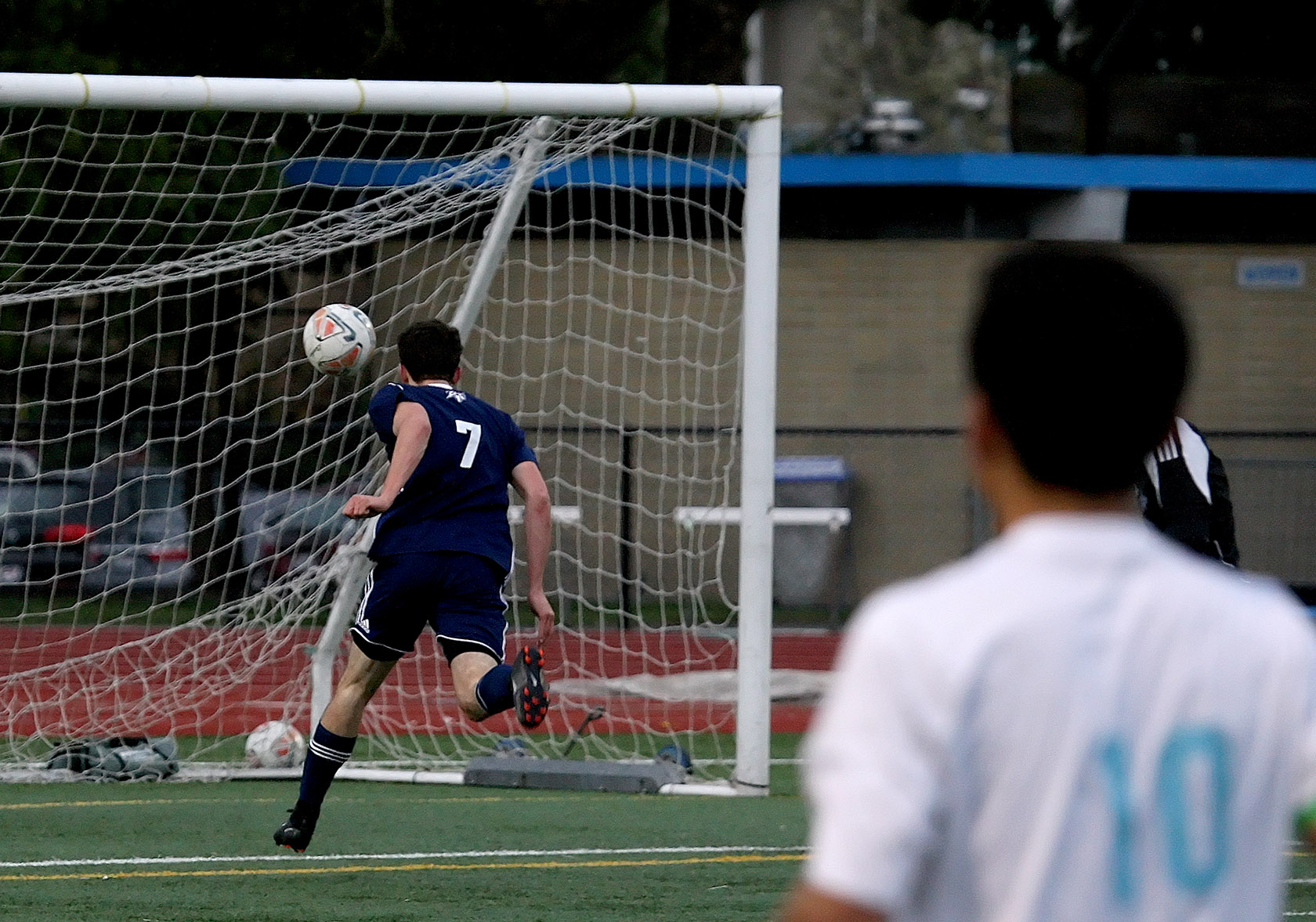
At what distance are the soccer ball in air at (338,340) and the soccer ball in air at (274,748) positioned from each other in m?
2.16

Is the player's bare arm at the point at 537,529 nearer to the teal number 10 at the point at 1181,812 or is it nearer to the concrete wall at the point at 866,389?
the teal number 10 at the point at 1181,812

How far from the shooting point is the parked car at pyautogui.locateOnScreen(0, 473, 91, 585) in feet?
37.9

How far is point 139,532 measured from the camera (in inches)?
A: 457

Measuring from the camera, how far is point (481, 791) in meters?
7.94

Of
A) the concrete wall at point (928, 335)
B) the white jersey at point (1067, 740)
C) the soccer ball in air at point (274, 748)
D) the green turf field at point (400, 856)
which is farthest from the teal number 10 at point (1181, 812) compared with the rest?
the concrete wall at point (928, 335)

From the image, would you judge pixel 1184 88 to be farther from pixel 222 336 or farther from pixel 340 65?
pixel 222 336

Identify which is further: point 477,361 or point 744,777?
point 477,361

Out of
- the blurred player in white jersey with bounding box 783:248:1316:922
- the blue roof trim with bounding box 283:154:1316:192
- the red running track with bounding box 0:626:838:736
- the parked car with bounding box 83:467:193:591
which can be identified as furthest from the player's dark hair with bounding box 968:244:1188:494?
the blue roof trim with bounding box 283:154:1316:192

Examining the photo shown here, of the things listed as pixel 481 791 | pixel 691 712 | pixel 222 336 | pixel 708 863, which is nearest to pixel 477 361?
pixel 222 336

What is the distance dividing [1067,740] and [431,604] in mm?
4793

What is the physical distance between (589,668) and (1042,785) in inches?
404

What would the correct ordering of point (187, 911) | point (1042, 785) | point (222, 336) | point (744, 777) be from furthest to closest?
point (222, 336), point (744, 777), point (187, 911), point (1042, 785)

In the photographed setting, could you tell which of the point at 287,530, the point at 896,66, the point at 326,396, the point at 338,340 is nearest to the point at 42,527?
the point at 326,396

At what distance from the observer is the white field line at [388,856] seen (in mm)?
5871
